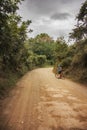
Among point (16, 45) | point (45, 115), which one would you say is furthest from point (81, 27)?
point (45, 115)

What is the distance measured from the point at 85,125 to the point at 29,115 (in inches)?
94.3

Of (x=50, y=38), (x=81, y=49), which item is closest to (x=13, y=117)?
(x=81, y=49)

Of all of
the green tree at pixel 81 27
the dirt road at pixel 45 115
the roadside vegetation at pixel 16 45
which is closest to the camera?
the dirt road at pixel 45 115

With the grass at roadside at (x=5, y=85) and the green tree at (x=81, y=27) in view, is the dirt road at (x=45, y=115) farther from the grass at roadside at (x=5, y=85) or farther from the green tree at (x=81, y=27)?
the green tree at (x=81, y=27)

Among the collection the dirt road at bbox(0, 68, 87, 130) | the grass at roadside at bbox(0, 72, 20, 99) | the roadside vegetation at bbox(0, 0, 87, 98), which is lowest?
the dirt road at bbox(0, 68, 87, 130)

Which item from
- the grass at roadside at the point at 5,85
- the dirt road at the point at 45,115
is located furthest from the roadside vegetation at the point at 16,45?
the dirt road at the point at 45,115

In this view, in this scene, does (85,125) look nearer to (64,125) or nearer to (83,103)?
(64,125)

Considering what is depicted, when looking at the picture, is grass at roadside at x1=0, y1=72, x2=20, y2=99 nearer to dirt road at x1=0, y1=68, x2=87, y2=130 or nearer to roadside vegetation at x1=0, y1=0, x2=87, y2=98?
roadside vegetation at x1=0, y1=0, x2=87, y2=98

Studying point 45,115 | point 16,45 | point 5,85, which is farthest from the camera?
point 16,45

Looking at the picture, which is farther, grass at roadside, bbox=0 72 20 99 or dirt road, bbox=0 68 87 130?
grass at roadside, bbox=0 72 20 99

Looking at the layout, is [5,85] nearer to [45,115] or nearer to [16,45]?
[16,45]

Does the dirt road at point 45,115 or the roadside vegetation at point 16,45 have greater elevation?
the roadside vegetation at point 16,45

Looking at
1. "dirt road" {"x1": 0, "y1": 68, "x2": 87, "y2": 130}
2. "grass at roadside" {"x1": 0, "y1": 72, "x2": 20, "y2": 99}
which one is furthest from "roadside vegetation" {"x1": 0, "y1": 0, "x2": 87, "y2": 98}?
"dirt road" {"x1": 0, "y1": 68, "x2": 87, "y2": 130}

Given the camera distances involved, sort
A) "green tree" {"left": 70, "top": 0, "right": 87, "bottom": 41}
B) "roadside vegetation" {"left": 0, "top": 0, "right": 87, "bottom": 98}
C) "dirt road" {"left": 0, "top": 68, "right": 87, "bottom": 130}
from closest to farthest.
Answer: "dirt road" {"left": 0, "top": 68, "right": 87, "bottom": 130} < "roadside vegetation" {"left": 0, "top": 0, "right": 87, "bottom": 98} < "green tree" {"left": 70, "top": 0, "right": 87, "bottom": 41}
